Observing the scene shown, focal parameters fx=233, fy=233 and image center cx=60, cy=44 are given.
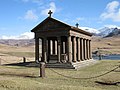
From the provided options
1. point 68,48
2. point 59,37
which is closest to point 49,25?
point 59,37

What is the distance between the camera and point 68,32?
30.6m

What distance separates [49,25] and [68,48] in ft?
14.4

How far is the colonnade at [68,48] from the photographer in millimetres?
31009

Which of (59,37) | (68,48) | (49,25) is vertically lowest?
(68,48)

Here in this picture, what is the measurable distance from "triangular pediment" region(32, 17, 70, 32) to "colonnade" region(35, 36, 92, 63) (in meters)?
1.48

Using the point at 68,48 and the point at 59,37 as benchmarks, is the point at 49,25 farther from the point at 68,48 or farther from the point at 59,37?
the point at 68,48

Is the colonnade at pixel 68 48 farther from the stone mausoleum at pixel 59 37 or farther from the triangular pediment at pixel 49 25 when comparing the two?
the triangular pediment at pixel 49 25

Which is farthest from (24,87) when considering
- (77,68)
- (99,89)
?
(77,68)

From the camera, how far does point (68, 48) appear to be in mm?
30562

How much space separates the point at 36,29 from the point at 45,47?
3.02m

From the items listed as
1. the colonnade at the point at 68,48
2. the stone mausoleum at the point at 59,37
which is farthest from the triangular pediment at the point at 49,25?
the colonnade at the point at 68,48

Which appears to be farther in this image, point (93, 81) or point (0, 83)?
point (93, 81)

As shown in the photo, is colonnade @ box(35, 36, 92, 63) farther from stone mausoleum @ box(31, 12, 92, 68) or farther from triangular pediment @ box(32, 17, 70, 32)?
triangular pediment @ box(32, 17, 70, 32)

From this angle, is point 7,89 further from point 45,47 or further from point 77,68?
point 45,47
